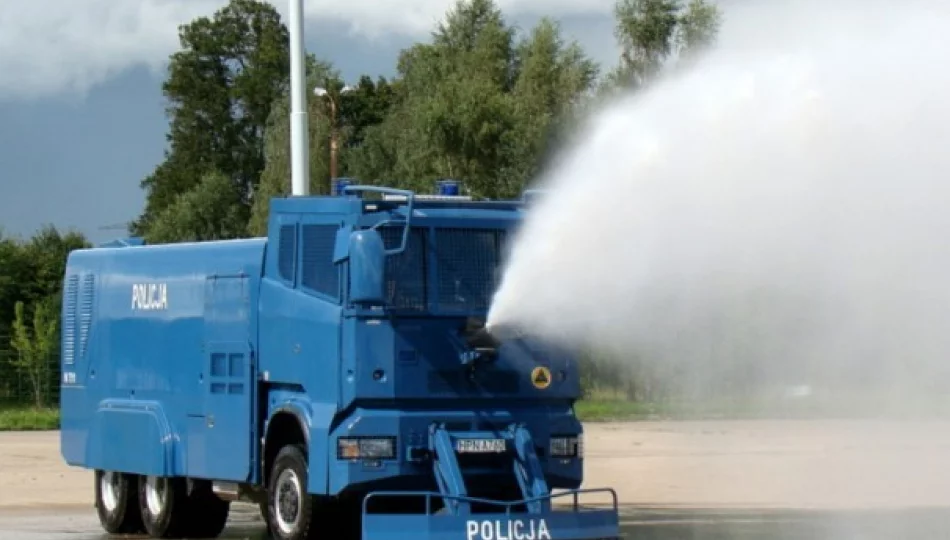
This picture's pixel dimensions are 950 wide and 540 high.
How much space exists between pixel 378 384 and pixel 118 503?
5.94m

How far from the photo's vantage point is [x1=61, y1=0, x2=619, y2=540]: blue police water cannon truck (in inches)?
578

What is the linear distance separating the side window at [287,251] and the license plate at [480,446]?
2271 mm

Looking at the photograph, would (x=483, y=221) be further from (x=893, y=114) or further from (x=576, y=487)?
(x=893, y=114)

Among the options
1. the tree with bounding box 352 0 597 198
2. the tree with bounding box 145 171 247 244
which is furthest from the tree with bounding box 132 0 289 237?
the tree with bounding box 352 0 597 198

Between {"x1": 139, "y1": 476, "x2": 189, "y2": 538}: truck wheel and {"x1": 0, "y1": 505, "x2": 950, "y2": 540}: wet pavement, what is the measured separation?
62cm

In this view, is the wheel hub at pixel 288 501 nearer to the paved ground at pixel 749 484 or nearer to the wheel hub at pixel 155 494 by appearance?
the wheel hub at pixel 155 494

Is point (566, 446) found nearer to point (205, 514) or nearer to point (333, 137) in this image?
point (205, 514)

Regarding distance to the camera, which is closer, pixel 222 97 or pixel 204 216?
pixel 204 216

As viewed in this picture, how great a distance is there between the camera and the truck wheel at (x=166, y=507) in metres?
18.3

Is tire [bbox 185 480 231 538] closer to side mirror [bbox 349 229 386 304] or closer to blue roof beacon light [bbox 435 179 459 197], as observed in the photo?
blue roof beacon light [bbox 435 179 459 197]

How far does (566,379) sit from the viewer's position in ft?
51.1

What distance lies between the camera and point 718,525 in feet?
65.7

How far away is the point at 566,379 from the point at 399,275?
1801 mm

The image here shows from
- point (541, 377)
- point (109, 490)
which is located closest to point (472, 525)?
point (541, 377)
